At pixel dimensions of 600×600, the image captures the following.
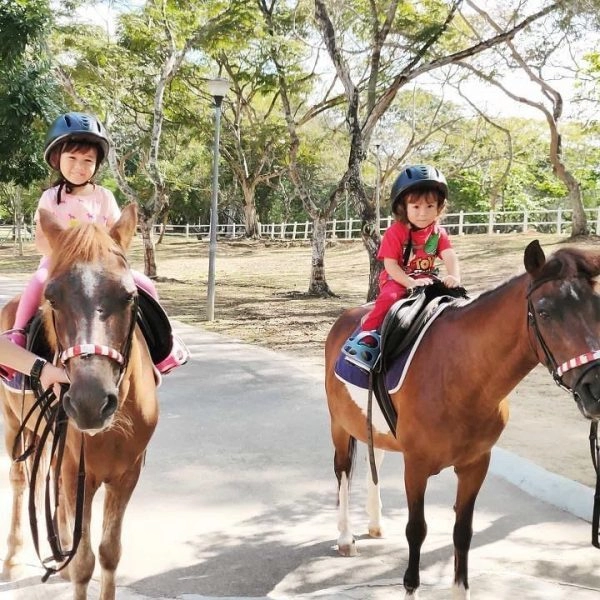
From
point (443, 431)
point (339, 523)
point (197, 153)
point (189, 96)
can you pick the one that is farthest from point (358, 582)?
point (197, 153)

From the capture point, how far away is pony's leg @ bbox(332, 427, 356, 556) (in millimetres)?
3973

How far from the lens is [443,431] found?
3.17m

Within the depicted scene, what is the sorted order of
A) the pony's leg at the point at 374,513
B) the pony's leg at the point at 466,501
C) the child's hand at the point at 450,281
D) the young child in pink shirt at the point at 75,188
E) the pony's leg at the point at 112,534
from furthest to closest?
the pony's leg at the point at 374,513
the child's hand at the point at 450,281
the pony's leg at the point at 466,501
the young child in pink shirt at the point at 75,188
the pony's leg at the point at 112,534

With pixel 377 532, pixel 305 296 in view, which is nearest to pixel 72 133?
pixel 377 532

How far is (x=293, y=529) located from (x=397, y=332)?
167cm

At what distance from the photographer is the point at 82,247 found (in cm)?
237

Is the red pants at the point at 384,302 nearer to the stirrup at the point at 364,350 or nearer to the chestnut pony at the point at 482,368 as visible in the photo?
the stirrup at the point at 364,350

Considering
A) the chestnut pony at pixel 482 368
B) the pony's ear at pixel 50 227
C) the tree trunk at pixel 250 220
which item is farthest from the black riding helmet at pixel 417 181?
the tree trunk at pixel 250 220

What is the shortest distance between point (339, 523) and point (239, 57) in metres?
24.0

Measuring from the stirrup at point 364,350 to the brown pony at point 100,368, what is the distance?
114 centimetres

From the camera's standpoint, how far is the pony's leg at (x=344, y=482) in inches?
156

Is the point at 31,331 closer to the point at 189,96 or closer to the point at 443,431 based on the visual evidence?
the point at 443,431

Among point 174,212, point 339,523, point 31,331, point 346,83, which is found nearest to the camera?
point 31,331

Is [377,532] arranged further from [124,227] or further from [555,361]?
[124,227]
